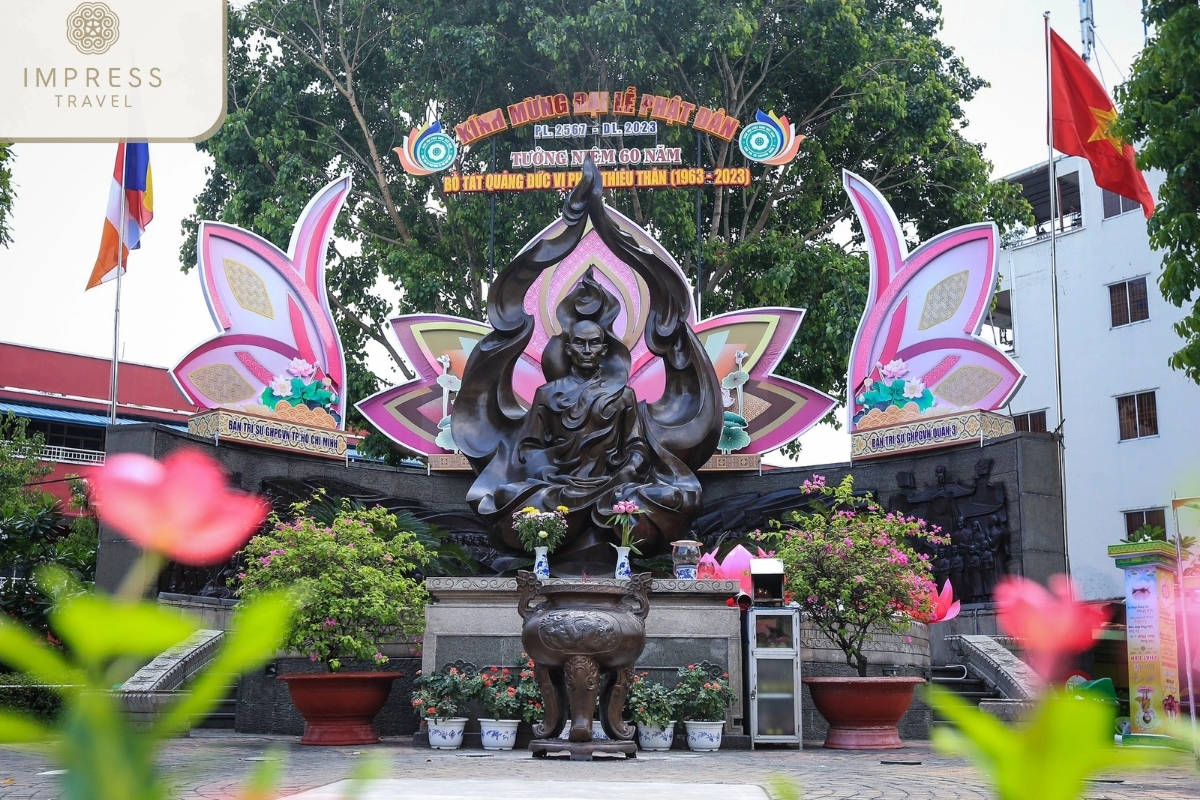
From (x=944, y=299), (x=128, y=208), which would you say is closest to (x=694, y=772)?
(x=944, y=299)

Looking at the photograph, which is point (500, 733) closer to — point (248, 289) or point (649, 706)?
point (649, 706)

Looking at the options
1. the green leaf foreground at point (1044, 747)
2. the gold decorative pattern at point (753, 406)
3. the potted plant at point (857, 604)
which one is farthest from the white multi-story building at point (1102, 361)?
the green leaf foreground at point (1044, 747)

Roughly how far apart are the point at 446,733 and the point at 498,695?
0.55m

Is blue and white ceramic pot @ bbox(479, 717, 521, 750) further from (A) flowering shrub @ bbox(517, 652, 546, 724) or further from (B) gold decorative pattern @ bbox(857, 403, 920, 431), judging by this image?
(B) gold decorative pattern @ bbox(857, 403, 920, 431)

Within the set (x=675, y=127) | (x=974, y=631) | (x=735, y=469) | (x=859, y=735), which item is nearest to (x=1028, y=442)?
(x=974, y=631)

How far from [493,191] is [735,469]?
5.49m

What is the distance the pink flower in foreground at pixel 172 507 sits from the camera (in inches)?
26.9

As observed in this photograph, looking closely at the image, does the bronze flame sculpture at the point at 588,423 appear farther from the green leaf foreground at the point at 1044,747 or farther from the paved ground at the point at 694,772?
the green leaf foreground at the point at 1044,747

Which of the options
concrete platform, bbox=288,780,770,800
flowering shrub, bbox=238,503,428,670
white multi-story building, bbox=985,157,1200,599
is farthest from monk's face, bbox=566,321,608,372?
white multi-story building, bbox=985,157,1200,599

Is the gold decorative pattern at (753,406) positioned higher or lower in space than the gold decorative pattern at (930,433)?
higher

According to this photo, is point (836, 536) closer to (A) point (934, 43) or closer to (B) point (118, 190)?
(B) point (118, 190)

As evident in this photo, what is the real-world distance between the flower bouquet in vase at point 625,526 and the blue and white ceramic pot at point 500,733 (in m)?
1.83

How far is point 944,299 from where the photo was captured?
17.1 m

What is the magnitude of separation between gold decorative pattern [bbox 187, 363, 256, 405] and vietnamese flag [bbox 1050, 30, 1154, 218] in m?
10.7
